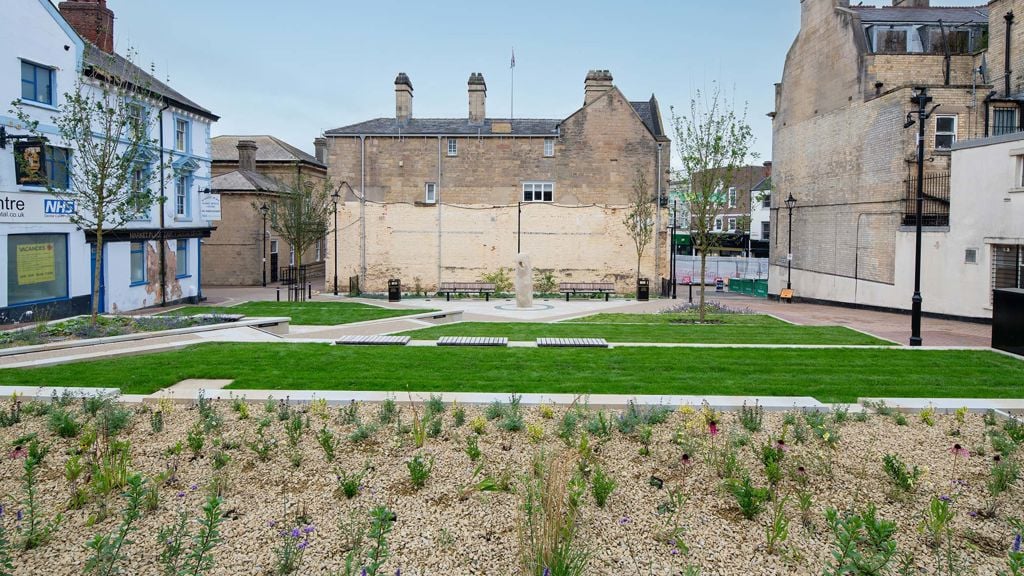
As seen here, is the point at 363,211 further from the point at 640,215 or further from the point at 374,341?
the point at 374,341

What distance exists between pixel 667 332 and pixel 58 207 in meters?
19.3

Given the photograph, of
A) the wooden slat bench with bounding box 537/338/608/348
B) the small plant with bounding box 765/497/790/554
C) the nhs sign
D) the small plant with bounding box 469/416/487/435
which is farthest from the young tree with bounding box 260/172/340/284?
the small plant with bounding box 765/497/790/554

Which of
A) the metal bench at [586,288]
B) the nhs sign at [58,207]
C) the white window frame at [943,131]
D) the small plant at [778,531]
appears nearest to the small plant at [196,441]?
the small plant at [778,531]

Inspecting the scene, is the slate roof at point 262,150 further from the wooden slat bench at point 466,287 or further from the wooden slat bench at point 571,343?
the wooden slat bench at point 571,343

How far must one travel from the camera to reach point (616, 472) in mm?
7812

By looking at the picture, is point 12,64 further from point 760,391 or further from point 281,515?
point 760,391

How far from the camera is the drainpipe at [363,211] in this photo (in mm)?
37906

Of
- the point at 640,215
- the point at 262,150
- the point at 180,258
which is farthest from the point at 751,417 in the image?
the point at 262,150

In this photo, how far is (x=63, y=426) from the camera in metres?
8.83

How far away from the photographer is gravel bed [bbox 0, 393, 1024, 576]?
6.01 m

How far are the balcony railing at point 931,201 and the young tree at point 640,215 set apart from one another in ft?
38.7

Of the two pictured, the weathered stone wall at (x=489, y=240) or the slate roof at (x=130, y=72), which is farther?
the weathered stone wall at (x=489, y=240)

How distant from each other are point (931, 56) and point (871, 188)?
286 inches

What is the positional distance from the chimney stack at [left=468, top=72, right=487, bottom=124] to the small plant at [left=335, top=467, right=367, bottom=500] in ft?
110
